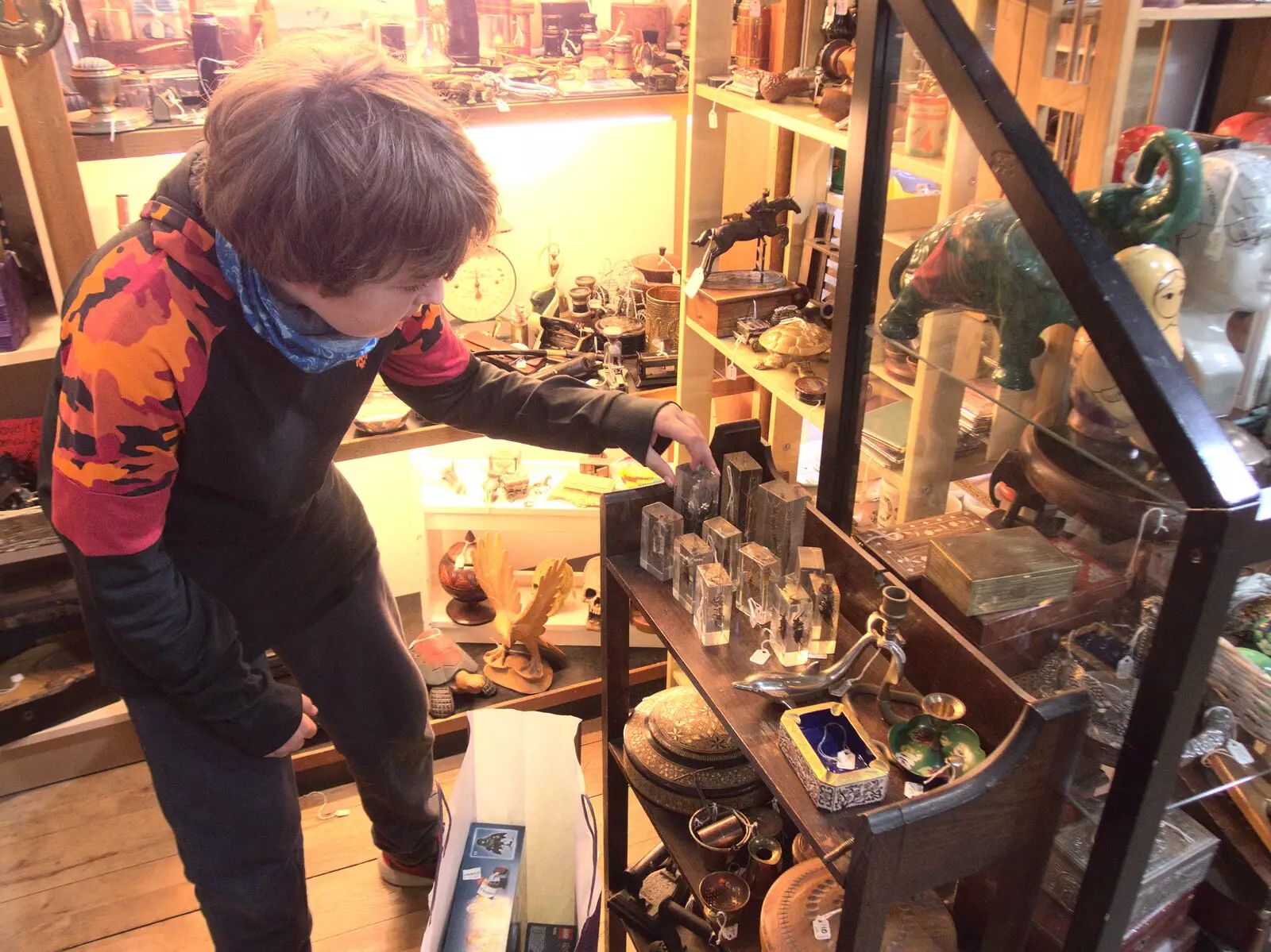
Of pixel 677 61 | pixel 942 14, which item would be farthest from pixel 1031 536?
pixel 677 61

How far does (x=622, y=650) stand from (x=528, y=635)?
0.93m

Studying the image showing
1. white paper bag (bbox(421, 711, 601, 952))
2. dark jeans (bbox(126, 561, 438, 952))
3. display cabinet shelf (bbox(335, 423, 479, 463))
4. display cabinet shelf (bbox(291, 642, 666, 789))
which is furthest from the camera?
display cabinet shelf (bbox(291, 642, 666, 789))

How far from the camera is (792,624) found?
1250mm

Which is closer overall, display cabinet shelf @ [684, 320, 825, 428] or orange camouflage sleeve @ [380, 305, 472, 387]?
orange camouflage sleeve @ [380, 305, 472, 387]

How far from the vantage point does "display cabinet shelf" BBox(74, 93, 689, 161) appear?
196cm

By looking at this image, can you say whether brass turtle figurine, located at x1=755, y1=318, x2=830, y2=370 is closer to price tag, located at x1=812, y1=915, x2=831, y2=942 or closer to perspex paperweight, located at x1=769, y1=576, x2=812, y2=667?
perspex paperweight, located at x1=769, y1=576, x2=812, y2=667

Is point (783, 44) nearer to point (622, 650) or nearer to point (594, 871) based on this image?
point (622, 650)

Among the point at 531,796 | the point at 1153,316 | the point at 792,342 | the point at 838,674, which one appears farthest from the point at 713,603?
the point at 792,342

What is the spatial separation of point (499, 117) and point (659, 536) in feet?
4.18

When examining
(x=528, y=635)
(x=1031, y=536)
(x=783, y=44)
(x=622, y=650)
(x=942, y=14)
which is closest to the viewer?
(x=942, y=14)

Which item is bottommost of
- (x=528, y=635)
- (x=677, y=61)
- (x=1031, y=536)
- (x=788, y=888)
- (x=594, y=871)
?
(x=528, y=635)

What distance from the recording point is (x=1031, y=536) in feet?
3.85

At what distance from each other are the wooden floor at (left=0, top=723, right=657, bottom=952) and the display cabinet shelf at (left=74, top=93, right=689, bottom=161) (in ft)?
4.87

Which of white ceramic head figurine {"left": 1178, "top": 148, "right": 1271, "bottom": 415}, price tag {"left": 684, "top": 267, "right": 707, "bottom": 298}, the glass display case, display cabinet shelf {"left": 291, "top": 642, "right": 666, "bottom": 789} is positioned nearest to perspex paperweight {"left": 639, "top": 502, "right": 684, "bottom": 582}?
the glass display case
